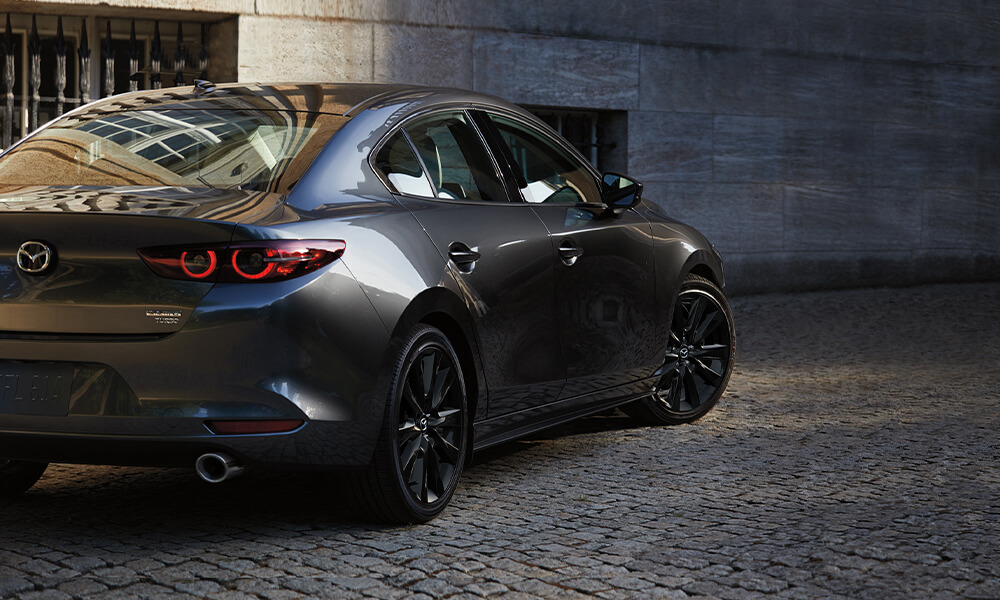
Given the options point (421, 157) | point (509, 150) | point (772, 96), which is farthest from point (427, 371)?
point (772, 96)

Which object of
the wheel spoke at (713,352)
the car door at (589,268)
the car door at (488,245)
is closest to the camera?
the car door at (488,245)

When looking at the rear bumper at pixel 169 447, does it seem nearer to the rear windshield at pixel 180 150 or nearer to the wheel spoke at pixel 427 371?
the wheel spoke at pixel 427 371

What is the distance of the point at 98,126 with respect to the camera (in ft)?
16.8

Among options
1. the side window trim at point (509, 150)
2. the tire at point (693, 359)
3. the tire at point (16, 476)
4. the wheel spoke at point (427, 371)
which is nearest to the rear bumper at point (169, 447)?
the wheel spoke at point (427, 371)

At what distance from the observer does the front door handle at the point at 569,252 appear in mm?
5634

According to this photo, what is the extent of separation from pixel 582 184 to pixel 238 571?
2.73m

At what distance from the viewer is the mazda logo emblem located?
4.15 m

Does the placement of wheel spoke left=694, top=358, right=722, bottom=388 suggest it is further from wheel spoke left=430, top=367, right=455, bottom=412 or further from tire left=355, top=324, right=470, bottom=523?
wheel spoke left=430, top=367, right=455, bottom=412

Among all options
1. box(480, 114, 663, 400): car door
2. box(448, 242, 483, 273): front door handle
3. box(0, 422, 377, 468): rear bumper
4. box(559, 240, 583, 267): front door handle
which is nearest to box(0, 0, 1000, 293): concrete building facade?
box(480, 114, 663, 400): car door

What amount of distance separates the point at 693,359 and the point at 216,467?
3.38 metres

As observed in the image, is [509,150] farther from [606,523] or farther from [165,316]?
[165,316]

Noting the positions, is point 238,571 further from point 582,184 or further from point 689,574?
point 582,184

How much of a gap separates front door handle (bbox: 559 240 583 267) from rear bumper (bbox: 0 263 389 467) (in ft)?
5.08

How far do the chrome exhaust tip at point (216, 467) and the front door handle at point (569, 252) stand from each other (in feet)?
6.13
